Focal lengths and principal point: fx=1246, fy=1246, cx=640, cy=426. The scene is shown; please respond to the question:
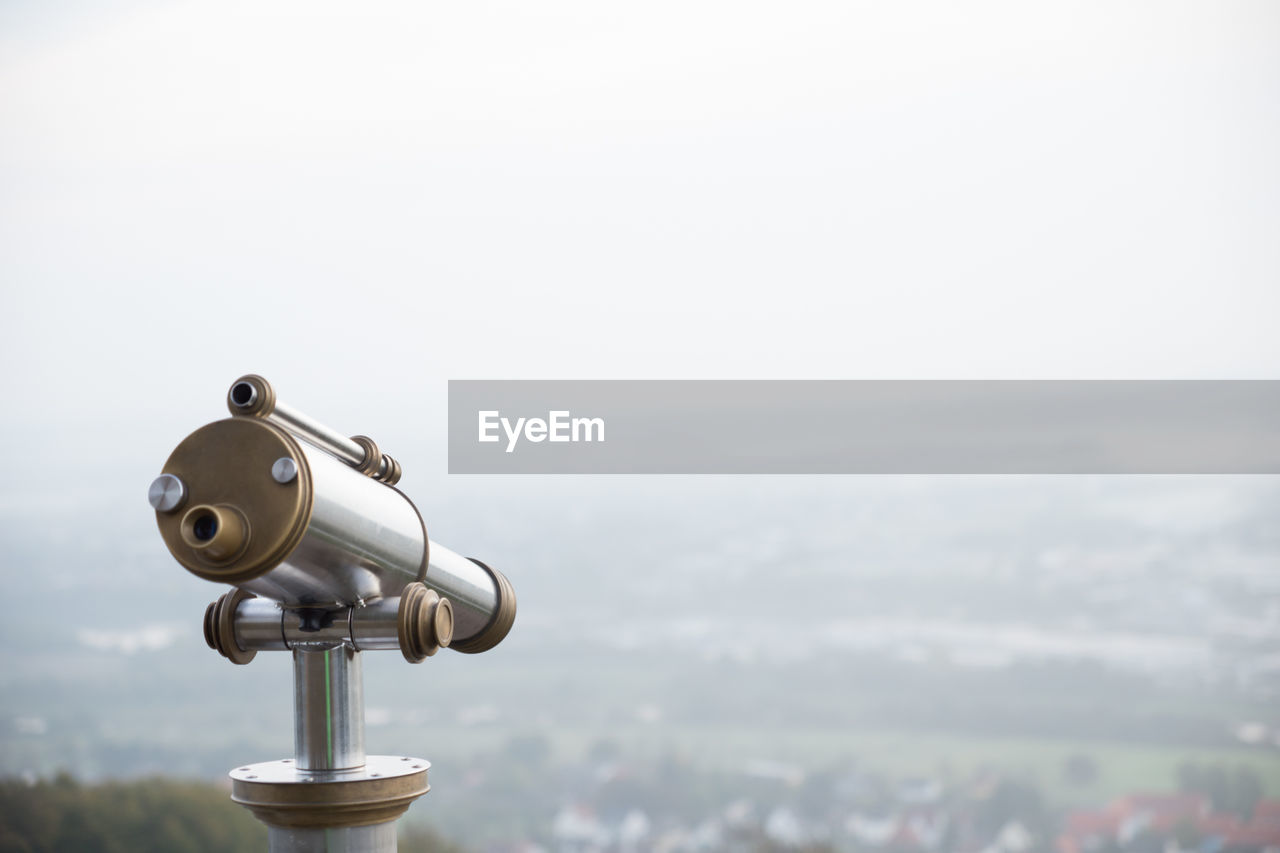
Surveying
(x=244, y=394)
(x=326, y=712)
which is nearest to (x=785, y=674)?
(x=326, y=712)

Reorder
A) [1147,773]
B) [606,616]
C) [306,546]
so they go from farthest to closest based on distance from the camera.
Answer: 1. [606,616]
2. [1147,773]
3. [306,546]

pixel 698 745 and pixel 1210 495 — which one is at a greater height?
pixel 1210 495

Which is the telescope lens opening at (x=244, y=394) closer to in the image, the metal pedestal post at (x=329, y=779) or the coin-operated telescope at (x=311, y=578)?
the coin-operated telescope at (x=311, y=578)

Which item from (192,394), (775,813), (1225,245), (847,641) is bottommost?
(775,813)

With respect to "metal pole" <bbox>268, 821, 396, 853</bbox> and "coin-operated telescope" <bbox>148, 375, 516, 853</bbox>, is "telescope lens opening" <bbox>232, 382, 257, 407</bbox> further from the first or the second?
"metal pole" <bbox>268, 821, 396, 853</bbox>

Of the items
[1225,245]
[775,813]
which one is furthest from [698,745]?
[1225,245]

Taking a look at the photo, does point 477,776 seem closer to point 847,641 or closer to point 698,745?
point 698,745
